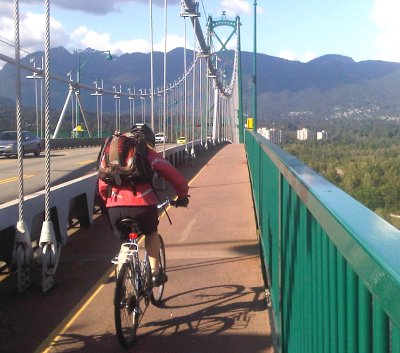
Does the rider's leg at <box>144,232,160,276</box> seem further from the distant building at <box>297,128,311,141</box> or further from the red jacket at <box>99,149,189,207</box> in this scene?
the distant building at <box>297,128,311,141</box>

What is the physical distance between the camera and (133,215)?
496 cm

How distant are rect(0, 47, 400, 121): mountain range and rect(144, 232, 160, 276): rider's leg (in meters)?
37.6

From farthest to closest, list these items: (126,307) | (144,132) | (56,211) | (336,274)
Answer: (56,211) → (144,132) → (126,307) → (336,274)

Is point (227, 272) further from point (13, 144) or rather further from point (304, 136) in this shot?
point (13, 144)

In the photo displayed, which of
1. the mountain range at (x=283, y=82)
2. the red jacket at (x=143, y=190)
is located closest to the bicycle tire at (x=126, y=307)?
the red jacket at (x=143, y=190)

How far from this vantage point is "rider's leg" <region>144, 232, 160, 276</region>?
17.7ft

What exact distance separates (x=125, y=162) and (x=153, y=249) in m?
0.87

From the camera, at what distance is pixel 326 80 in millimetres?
124500

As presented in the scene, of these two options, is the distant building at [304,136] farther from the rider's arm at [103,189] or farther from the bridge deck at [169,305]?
the rider's arm at [103,189]

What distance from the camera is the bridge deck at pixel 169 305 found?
196 inches

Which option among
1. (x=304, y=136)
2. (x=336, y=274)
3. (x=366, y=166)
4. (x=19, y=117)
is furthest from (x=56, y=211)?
(x=304, y=136)

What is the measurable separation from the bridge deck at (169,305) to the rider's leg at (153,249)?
39 cm

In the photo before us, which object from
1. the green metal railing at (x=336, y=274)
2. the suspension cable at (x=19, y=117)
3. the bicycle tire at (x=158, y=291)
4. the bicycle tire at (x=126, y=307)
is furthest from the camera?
the suspension cable at (x=19, y=117)

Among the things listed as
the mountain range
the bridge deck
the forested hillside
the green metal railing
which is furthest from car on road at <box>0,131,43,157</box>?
the green metal railing
